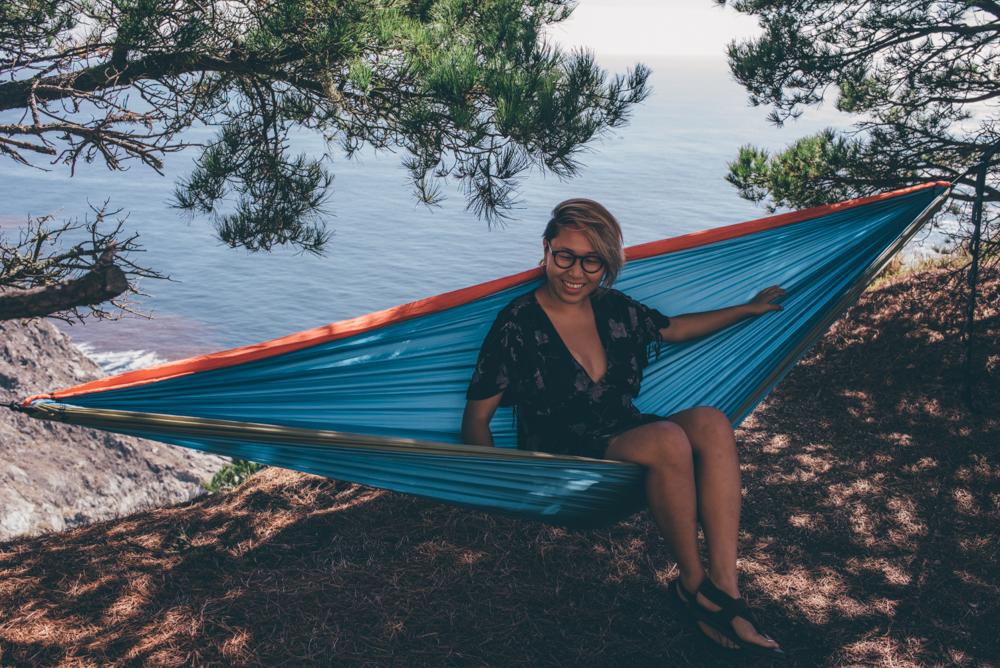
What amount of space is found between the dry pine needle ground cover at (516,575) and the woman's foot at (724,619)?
8cm

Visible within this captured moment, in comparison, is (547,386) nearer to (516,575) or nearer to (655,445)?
(655,445)

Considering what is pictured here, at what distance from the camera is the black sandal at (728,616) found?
4.66 ft

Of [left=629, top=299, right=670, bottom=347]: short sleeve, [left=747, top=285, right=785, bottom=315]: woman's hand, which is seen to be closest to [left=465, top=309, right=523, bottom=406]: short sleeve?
[left=629, top=299, right=670, bottom=347]: short sleeve

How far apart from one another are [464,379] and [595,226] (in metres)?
0.53

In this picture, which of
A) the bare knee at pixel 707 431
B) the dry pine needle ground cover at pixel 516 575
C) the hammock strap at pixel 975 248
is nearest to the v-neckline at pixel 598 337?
the bare knee at pixel 707 431

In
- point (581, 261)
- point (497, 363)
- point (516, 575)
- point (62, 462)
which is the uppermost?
point (581, 261)

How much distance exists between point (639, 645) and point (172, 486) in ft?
11.7

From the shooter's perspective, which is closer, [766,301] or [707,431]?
[707,431]

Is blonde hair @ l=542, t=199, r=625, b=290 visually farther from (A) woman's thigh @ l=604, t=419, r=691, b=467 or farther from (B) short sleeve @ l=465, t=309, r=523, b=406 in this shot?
(A) woman's thigh @ l=604, t=419, r=691, b=467

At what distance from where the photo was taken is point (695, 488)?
1460mm

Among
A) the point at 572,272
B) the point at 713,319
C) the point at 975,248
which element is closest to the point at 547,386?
the point at 572,272

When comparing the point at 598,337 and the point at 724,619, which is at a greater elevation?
the point at 598,337

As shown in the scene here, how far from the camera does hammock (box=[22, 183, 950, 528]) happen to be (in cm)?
140

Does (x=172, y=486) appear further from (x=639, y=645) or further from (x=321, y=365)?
(x=639, y=645)
